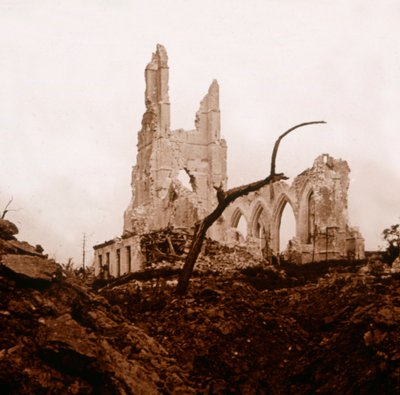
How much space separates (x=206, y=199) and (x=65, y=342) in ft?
140

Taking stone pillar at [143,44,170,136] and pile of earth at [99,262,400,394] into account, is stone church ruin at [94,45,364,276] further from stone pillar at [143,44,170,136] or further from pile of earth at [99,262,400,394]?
pile of earth at [99,262,400,394]

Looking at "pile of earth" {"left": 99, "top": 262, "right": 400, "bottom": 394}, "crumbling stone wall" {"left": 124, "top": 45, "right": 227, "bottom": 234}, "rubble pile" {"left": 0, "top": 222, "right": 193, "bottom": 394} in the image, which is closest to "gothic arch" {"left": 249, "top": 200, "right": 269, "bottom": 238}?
"crumbling stone wall" {"left": 124, "top": 45, "right": 227, "bottom": 234}

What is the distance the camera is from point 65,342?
1040cm

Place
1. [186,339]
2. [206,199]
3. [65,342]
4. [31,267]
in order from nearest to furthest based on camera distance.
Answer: [65,342] → [31,267] → [186,339] → [206,199]

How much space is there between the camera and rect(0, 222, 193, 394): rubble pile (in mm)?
9961

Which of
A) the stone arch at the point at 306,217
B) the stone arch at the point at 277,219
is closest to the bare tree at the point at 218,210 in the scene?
the stone arch at the point at 306,217

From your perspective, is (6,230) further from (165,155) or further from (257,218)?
(165,155)

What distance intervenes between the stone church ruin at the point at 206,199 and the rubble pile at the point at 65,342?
16.1 meters

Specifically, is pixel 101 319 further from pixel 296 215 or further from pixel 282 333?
pixel 296 215

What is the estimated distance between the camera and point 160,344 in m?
12.3

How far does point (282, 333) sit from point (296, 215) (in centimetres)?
2771

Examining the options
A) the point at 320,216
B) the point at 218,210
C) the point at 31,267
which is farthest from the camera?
the point at 320,216

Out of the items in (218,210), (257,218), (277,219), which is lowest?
(218,210)

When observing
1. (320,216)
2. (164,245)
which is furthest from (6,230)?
(320,216)
